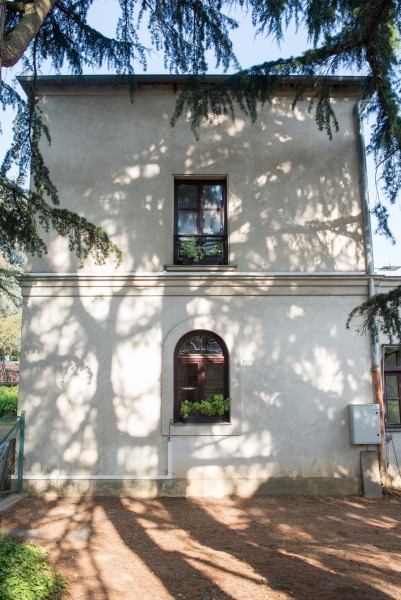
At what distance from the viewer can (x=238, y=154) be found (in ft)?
32.9

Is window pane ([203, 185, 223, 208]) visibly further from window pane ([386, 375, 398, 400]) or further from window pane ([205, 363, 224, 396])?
window pane ([386, 375, 398, 400])

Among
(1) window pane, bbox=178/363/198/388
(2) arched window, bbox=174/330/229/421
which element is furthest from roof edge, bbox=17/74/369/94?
(1) window pane, bbox=178/363/198/388

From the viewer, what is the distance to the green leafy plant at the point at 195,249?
31.6ft

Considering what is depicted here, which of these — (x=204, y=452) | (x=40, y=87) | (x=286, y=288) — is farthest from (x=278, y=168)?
(x=204, y=452)

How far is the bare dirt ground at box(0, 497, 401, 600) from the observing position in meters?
5.05

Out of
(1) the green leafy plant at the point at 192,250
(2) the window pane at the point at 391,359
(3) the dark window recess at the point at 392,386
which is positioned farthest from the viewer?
(2) the window pane at the point at 391,359

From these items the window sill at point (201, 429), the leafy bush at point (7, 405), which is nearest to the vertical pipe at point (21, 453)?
the window sill at point (201, 429)

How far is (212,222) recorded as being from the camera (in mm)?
10062

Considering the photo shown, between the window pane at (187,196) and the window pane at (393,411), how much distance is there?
568 cm

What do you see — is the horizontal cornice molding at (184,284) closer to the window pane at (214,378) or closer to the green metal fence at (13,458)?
the window pane at (214,378)

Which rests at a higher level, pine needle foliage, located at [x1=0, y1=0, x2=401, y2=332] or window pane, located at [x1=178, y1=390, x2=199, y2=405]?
pine needle foliage, located at [x1=0, y1=0, x2=401, y2=332]

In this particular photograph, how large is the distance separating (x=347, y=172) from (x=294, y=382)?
448cm

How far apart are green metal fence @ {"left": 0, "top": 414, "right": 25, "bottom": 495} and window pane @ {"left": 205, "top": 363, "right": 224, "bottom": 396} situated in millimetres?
3572

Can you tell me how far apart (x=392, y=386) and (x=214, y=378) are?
3694mm
